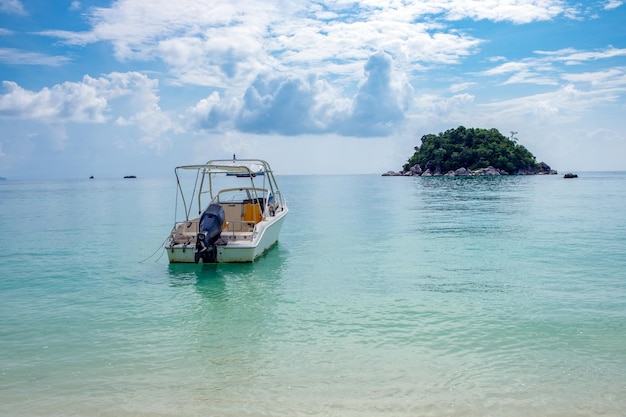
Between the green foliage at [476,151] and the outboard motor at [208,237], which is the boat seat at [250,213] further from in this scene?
the green foliage at [476,151]

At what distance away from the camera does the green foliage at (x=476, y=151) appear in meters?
174

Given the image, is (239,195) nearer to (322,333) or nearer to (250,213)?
(250,213)

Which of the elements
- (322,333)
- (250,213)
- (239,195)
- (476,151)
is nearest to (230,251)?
(250,213)

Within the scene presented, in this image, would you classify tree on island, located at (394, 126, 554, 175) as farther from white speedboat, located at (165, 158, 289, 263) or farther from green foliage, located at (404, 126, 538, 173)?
white speedboat, located at (165, 158, 289, 263)

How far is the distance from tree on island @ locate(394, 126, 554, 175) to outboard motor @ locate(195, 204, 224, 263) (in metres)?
165

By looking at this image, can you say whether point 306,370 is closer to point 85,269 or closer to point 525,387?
point 525,387

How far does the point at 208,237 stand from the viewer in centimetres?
1798

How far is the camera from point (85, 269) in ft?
64.8

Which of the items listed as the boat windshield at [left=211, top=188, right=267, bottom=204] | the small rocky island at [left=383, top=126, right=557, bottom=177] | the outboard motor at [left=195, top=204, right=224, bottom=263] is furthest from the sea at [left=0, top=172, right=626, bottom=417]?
the small rocky island at [left=383, top=126, right=557, bottom=177]

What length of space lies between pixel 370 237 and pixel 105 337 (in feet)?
61.5

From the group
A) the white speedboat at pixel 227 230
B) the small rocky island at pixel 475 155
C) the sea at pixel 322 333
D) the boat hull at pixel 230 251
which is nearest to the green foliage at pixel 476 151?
the small rocky island at pixel 475 155

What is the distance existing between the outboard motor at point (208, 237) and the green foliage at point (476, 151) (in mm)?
164874

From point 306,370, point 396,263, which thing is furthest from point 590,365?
point 396,263

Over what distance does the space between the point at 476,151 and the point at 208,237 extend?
167556 mm
